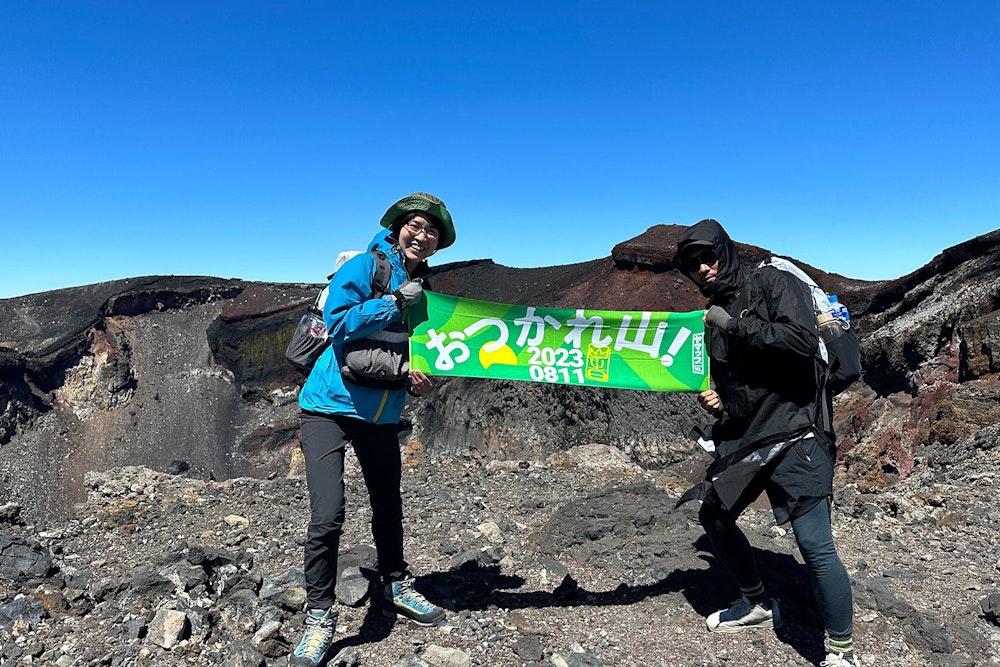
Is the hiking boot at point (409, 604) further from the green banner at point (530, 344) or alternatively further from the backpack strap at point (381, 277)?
the backpack strap at point (381, 277)

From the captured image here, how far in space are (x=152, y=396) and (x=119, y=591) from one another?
58.2 ft

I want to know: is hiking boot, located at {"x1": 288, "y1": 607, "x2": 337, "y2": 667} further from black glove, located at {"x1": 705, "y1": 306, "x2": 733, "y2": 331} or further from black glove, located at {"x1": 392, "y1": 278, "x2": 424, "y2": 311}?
black glove, located at {"x1": 705, "y1": 306, "x2": 733, "y2": 331}

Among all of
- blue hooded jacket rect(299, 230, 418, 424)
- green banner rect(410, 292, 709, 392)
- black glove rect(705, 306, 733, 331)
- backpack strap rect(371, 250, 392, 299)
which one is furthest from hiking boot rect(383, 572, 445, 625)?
black glove rect(705, 306, 733, 331)

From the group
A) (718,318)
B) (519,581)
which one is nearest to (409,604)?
(519,581)

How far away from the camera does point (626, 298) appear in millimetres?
13195

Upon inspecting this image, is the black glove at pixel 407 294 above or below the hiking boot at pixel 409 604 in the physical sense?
above

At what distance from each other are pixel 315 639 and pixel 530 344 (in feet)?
7.24

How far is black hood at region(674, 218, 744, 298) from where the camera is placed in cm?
299

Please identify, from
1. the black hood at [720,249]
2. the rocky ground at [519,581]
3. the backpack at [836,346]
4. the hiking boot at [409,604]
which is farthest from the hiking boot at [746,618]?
the black hood at [720,249]

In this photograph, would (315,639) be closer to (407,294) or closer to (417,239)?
(407,294)

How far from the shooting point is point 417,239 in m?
3.22

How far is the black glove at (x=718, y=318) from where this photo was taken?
2.90 m

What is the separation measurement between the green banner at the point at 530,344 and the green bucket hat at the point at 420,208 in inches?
40.9

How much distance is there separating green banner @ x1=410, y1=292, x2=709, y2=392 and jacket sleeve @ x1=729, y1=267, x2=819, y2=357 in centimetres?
131
